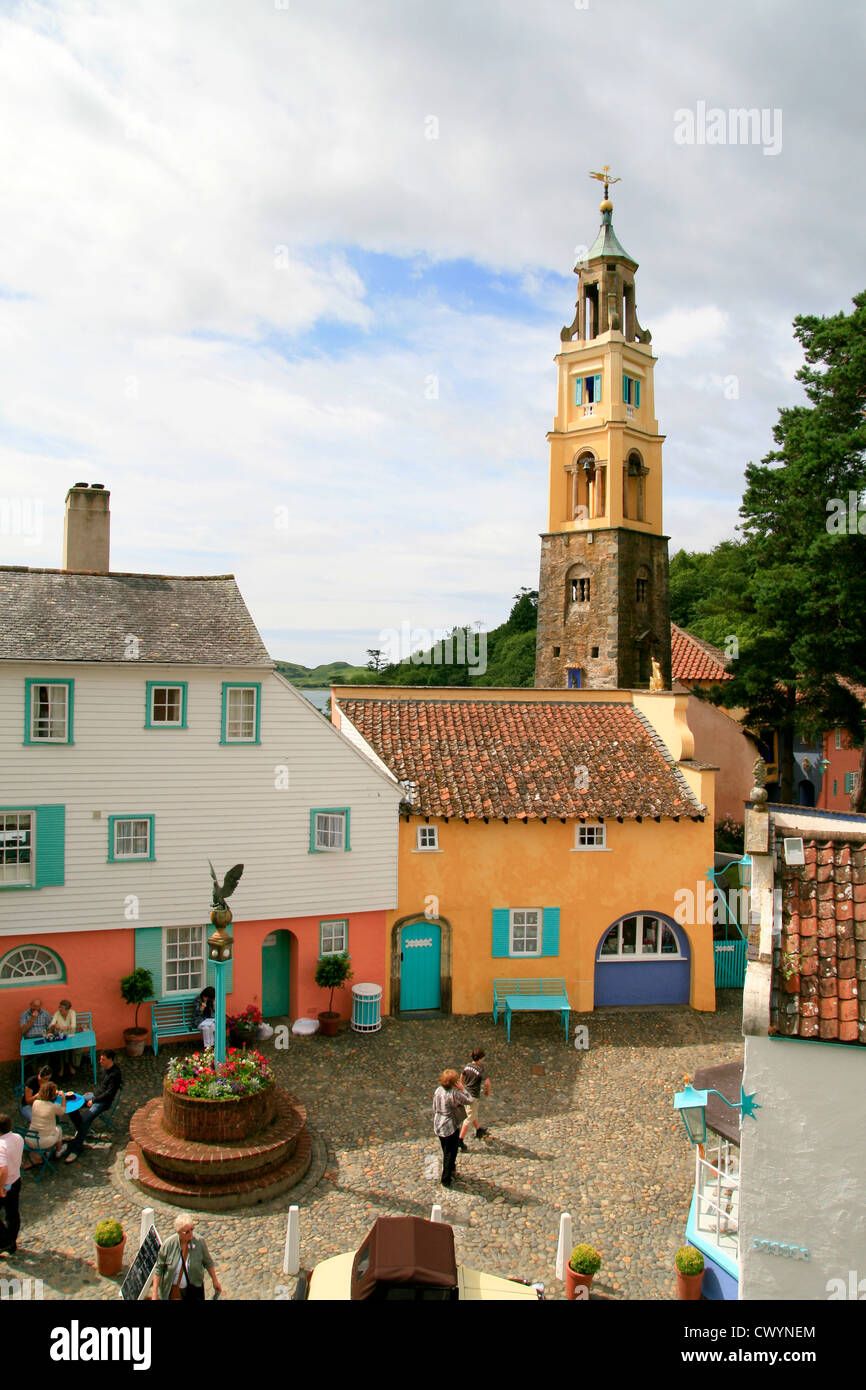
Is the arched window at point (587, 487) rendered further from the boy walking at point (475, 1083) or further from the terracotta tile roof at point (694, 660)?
the boy walking at point (475, 1083)

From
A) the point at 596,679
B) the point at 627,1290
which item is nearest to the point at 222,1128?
the point at 627,1290

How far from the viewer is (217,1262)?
11477mm

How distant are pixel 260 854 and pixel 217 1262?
8724 millimetres

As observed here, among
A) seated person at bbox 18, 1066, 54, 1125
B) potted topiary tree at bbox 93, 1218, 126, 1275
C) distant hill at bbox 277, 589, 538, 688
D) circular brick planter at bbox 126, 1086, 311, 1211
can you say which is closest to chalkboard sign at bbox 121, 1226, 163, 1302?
potted topiary tree at bbox 93, 1218, 126, 1275

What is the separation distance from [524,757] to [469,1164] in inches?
411

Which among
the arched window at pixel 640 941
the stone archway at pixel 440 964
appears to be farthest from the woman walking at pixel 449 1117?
the arched window at pixel 640 941

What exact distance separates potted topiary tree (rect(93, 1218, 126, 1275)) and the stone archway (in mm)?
9854

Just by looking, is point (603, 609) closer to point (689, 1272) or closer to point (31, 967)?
point (31, 967)

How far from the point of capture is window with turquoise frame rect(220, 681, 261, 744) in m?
19.1

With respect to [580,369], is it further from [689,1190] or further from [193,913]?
[689,1190]

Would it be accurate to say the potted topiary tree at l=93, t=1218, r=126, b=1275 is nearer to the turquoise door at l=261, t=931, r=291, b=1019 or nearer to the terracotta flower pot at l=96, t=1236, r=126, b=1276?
the terracotta flower pot at l=96, t=1236, r=126, b=1276

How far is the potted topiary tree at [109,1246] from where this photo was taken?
10891mm

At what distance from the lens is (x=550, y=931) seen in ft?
68.5
